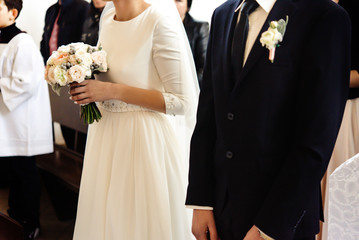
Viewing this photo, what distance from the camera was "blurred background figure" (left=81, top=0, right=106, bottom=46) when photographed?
3.66 metres

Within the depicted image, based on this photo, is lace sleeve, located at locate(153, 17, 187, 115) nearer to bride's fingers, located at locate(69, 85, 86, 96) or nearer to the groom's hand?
bride's fingers, located at locate(69, 85, 86, 96)

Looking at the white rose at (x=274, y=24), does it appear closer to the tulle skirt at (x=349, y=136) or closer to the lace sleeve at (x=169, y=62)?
the lace sleeve at (x=169, y=62)

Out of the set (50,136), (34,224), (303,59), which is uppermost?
(303,59)

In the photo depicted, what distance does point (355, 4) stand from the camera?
73.8 inches

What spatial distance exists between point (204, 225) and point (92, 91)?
836 mm

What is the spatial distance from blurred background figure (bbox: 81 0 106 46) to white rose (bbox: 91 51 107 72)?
6.01 feet

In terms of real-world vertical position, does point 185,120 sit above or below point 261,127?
below

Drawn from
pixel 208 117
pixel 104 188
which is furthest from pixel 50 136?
pixel 208 117

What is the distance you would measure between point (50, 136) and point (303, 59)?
2523mm

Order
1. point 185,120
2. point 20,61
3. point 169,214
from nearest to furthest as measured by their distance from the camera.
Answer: point 169,214 → point 185,120 → point 20,61

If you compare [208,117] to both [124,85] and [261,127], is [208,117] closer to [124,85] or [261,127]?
[261,127]

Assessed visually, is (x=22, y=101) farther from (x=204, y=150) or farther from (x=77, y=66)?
(x=204, y=150)

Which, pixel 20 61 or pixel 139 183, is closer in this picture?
pixel 139 183

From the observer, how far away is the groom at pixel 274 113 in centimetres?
102
